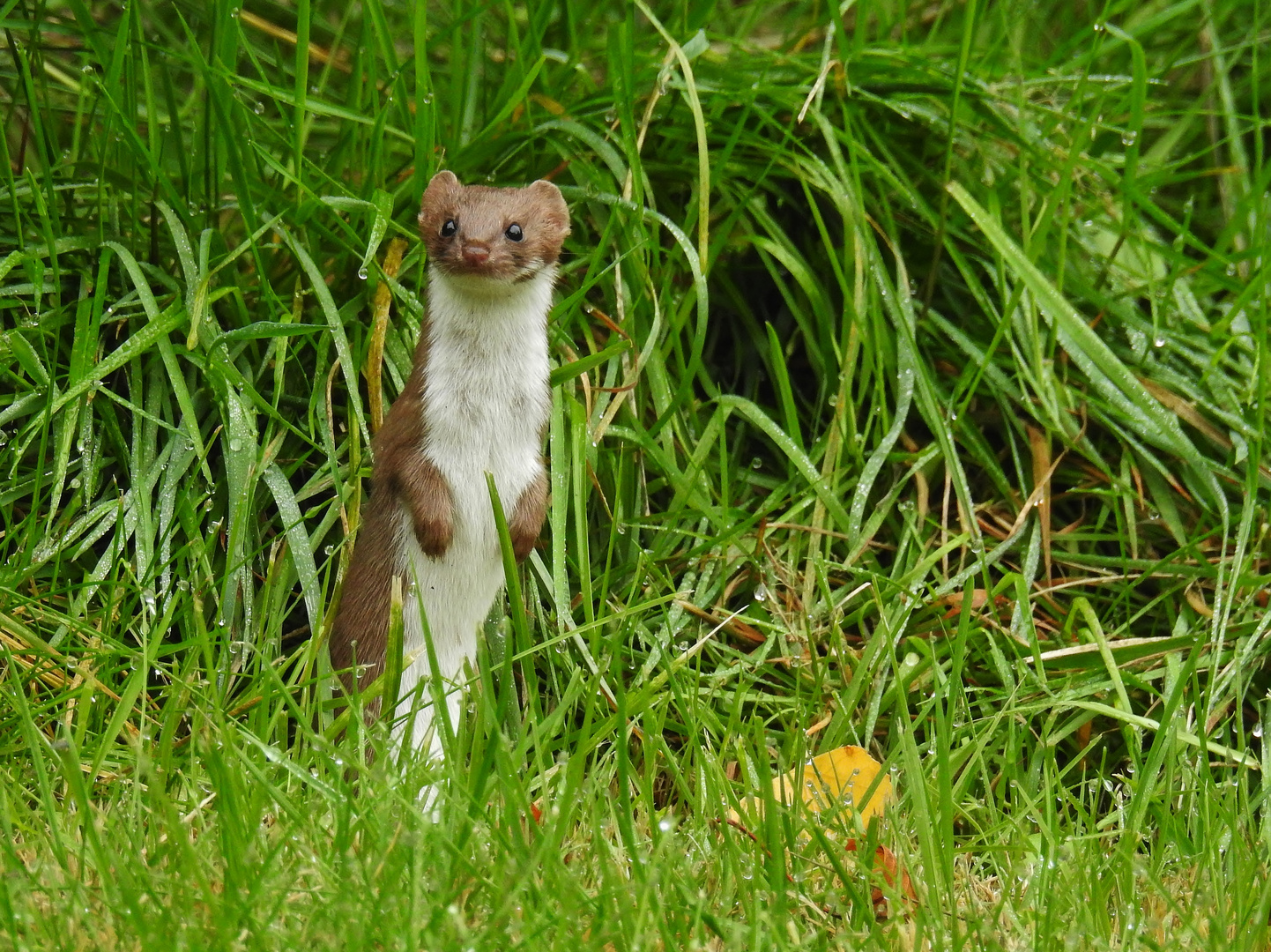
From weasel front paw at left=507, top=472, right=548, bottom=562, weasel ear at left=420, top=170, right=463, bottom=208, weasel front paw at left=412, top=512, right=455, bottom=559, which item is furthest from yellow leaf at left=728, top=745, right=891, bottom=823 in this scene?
weasel ear at left=420, top=170, right=463, bottom=208

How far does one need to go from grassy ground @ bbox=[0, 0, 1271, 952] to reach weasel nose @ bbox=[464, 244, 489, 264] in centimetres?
52

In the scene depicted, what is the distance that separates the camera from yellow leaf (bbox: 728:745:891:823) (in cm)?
339

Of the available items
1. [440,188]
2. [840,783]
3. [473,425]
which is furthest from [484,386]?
[840,783]

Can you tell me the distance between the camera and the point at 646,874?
2740mm

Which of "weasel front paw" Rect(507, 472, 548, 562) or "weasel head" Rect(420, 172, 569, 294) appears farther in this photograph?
"weasel front paw" Rect(507, 472, 548, 562)

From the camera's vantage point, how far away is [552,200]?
12.3ft

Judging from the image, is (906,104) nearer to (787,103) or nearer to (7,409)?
(787,103)

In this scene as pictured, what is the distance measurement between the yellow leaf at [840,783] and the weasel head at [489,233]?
1.29 meters

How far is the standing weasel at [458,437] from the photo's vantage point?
3.60 metres

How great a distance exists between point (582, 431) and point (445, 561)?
0.57 metres

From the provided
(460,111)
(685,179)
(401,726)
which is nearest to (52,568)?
(401,726)

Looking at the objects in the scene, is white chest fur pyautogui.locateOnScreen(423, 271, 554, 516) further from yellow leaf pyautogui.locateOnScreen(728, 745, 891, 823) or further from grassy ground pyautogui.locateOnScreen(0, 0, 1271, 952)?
yellow leaf pyautogui.locateOnScreen(728, 745, 891, 823)

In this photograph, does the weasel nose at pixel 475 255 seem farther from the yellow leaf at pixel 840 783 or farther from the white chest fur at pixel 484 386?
the yellow leaf at pixel 840 783

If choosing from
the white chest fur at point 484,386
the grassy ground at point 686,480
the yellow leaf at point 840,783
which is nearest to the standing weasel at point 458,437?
the white chest fur at point 484,386
